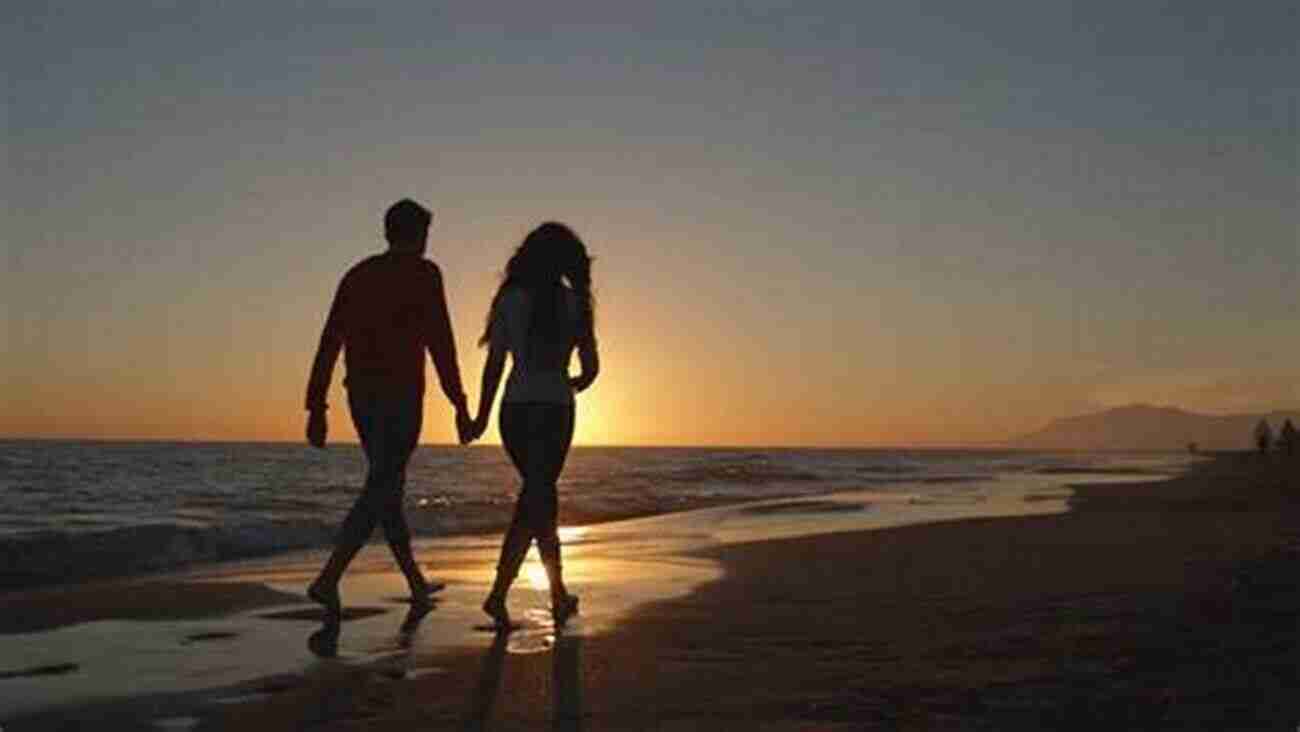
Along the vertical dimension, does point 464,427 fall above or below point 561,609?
above

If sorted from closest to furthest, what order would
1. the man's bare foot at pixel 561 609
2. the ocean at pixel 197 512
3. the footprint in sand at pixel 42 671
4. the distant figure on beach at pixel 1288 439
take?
the footprint in sand at pixel 42 671, the man's bare foot at pixel 561 609, the ocean at pixel 197 512, the distant figure on beach at pixel 1288 439

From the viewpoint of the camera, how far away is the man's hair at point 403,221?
7.25 meters

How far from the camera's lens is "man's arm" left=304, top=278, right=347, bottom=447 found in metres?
7.12

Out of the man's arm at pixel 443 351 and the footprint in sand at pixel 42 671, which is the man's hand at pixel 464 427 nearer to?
the man's arm at pixel 443 351

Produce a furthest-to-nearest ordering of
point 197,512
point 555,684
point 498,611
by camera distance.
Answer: point 197,512, point 498,611, point 555,684

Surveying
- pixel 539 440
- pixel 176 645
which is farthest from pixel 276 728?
pixel 539 440

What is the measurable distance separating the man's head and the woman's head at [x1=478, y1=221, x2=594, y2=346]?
Result: 1.92 feet

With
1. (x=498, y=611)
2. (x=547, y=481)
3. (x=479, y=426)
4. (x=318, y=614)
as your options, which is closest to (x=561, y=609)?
(x=498, y=611)

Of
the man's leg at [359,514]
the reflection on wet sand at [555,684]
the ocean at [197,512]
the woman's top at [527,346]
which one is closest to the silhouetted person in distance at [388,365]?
the man's leg at [359,514]

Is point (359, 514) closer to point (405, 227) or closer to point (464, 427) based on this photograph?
point (464, 427)

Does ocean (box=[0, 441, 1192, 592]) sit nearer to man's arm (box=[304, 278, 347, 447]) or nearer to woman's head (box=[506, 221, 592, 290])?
man's arm (box=[304, 278, 347, 447])

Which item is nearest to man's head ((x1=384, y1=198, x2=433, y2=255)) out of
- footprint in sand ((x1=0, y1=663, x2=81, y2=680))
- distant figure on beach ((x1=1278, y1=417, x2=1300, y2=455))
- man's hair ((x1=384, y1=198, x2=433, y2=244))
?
man's hair ((x1=384, y1=198, x2=433, y2=244))

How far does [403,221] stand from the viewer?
7254mm

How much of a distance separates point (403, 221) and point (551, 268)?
91cm
